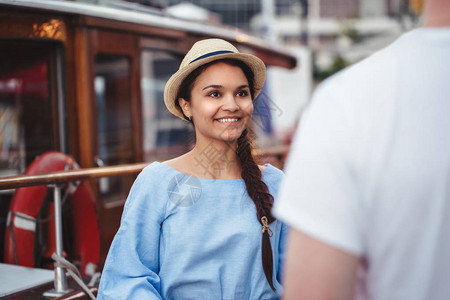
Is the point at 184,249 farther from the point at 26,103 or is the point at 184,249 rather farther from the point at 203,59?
the point at 26,103

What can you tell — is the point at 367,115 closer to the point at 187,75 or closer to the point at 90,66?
the point at 187,75

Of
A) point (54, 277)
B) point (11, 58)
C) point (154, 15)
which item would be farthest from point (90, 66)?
point (54, 277)

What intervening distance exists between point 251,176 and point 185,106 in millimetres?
430

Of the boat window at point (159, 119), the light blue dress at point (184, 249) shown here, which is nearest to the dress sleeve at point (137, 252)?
the light blue dress at point (184, 249)

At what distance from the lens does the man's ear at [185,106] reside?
2042 mm

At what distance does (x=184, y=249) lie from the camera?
174 centimetres

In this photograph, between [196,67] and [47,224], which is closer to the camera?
[196,67]

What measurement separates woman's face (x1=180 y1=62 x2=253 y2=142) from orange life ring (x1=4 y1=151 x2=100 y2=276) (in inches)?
77.8

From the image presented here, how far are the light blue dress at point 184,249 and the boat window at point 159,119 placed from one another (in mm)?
4976

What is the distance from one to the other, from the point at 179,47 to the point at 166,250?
140 inches

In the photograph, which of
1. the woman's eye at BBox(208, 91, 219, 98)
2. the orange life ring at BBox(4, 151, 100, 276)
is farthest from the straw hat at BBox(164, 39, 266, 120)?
the orange life ring at BBox(4, 151, 100, 276)

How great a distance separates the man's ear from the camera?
6.70 ft

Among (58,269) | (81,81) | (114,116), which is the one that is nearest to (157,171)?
(58,269)

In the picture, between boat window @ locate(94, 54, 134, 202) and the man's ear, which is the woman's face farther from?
boat window @ locate(94, 54, 134, 202)
